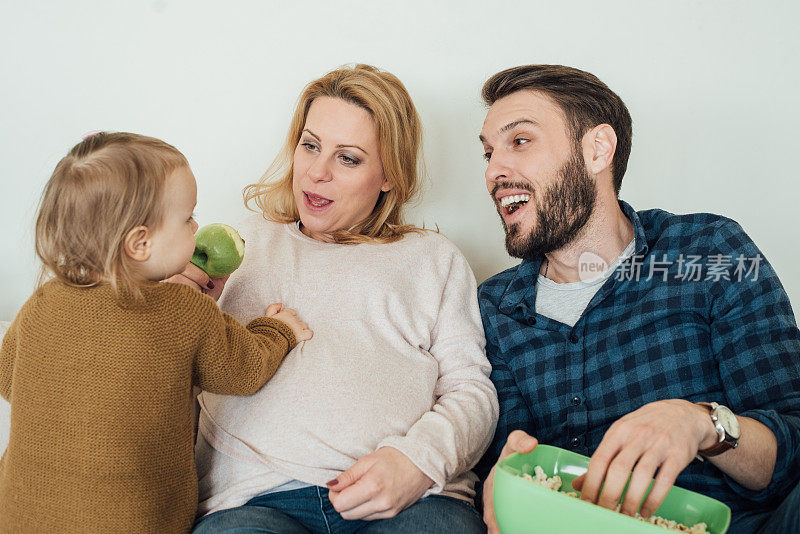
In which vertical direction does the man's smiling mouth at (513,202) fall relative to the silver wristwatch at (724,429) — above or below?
above

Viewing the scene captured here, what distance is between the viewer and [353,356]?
142cm

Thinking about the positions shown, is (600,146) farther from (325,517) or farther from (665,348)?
(325,517)

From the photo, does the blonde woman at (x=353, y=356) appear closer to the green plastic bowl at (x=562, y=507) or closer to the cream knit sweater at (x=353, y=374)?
the cream knit sweater at (x=353, y=374)

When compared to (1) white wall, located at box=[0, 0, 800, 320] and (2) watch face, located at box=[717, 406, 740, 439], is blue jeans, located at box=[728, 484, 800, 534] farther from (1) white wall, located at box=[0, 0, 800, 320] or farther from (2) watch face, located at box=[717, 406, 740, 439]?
(1) white wall, located at box=[0, 0, 800, 320]

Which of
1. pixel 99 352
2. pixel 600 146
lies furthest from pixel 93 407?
pixel 600 146

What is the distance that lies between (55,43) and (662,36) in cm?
170

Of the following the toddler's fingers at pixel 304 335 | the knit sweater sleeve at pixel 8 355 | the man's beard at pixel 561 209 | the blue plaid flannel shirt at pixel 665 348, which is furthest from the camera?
Answer: the man's beard at pixel 561 209

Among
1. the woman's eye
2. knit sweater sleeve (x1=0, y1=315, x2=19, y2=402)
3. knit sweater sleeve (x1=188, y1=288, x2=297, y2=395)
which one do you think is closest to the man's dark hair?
the woman's eye

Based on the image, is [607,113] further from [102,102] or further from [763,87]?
[102,102]

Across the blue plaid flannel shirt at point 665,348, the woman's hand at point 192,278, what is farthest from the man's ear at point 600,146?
the woman's hand at point 192,278

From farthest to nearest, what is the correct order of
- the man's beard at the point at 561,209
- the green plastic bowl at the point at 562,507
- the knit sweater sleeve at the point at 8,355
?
the man's beard at the point at 561,209 → the knit sweater sleeve at the point at 8,355 → the green plastic bowl at the point at 562,507

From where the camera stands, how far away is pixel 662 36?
193cm

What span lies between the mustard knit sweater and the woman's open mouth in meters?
0.55

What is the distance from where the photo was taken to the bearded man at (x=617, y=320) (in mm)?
1175
